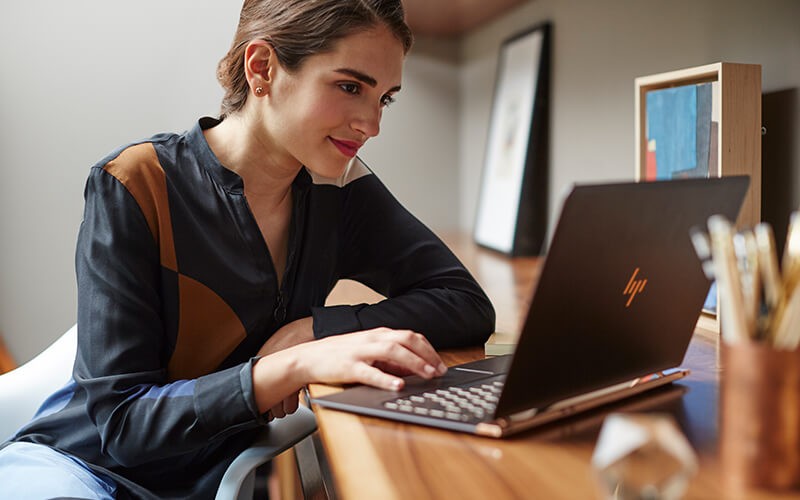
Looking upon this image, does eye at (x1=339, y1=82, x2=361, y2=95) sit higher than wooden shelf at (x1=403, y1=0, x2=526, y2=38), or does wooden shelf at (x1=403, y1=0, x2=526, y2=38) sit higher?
wooden shelf at (x1=403, y1=0, x2=526, y2=38)

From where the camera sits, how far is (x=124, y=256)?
1059 mm

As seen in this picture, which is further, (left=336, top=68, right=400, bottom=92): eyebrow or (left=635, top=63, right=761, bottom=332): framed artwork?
(left=635, top=63, right=761, bottom=332): framed artwork

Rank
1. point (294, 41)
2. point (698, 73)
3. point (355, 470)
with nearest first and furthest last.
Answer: point (355, 470) < point (294, 41) < point (698, 73)

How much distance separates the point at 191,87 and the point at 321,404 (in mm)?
1846

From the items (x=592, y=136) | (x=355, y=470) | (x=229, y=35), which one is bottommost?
(x=355, y=470)

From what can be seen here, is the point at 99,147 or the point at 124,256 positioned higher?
the point at 99,147

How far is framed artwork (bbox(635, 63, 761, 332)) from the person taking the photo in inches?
52.3

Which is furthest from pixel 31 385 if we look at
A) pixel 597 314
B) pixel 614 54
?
pixel 614 54

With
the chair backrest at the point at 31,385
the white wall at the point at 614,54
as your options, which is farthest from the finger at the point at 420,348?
the white wall at the point at 614,54

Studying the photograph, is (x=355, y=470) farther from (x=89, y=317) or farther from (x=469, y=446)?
(x=89, y=317)

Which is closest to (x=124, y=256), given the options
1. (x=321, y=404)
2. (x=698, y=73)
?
(x=321, y=404)

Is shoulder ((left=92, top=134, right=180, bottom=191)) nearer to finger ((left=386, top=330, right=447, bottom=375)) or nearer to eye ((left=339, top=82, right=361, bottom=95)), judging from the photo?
eye ((left=339, top=82, right=361, bottom=95))

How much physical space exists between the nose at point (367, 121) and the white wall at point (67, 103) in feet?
4.63

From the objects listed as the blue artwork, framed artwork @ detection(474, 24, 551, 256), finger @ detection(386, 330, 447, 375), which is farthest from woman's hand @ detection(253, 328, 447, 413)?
framed artwork @ detection(474, 24, 551, 256)
